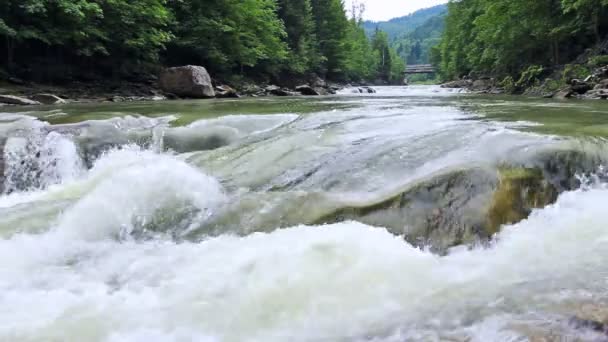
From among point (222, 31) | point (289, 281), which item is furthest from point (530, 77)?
point (289, 281)

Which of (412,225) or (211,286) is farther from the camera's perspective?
(412,225)

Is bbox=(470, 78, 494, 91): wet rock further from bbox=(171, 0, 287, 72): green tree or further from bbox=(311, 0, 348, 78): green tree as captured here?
bbox=(311, 0, 348, 78): green tree

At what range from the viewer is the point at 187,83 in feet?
54.4

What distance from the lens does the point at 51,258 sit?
3.64 metres

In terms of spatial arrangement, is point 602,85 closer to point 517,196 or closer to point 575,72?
point 575,72

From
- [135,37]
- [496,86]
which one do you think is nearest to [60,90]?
[135,37]

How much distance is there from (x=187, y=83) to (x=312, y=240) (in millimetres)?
14244

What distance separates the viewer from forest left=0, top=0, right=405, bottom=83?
13.9 meters

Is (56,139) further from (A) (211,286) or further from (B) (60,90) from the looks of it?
(B) (60,90)

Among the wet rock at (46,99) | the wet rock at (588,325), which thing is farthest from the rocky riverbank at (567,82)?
the wet rock at (46,99)

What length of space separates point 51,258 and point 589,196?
4.48 meters

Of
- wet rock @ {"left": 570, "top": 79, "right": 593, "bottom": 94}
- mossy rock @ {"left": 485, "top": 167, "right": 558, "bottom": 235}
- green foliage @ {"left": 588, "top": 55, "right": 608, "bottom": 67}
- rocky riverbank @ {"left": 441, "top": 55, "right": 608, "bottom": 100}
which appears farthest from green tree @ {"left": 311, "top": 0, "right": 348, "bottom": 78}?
mossy rock @ {"left": 485, "top": 167, "right": 558, "bottom": 235}

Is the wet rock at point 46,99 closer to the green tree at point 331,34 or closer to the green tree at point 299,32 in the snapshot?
the green tree at point 299,32

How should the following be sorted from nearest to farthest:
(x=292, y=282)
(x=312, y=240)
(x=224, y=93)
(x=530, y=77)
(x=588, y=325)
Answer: (x=588, y=325), (x=292, y=282), (x=312, y=240), (x=224, y=93), (x=530, y=77)
